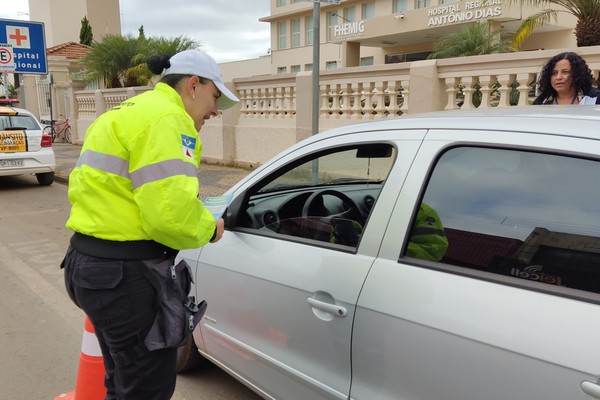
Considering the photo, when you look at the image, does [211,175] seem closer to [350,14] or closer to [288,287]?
[288,287]

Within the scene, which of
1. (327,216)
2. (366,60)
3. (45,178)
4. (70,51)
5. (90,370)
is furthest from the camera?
(366,60)

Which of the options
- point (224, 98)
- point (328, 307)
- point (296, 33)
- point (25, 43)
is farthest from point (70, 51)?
point (328, 307)

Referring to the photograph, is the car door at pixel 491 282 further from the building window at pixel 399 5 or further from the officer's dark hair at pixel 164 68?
the building window at pixel 399 5

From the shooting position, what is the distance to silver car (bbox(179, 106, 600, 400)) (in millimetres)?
1456

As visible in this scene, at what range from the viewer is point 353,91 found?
8.75m

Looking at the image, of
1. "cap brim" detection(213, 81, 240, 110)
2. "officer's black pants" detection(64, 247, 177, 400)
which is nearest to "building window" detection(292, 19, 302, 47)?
"cap brim" detection(213, 81, 240, 110)

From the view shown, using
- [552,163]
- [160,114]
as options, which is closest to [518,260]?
[552,163]

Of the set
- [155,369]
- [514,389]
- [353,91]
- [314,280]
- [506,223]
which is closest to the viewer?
[514,389]

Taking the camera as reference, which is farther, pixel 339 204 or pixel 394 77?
pixel 394 77

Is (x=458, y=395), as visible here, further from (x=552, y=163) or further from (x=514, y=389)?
(x=552, y=163)

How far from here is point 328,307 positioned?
194cm

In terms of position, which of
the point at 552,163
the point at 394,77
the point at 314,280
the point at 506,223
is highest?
the point at 394,77

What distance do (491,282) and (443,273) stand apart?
16 centimetres

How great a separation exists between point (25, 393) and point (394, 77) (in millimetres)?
6600
